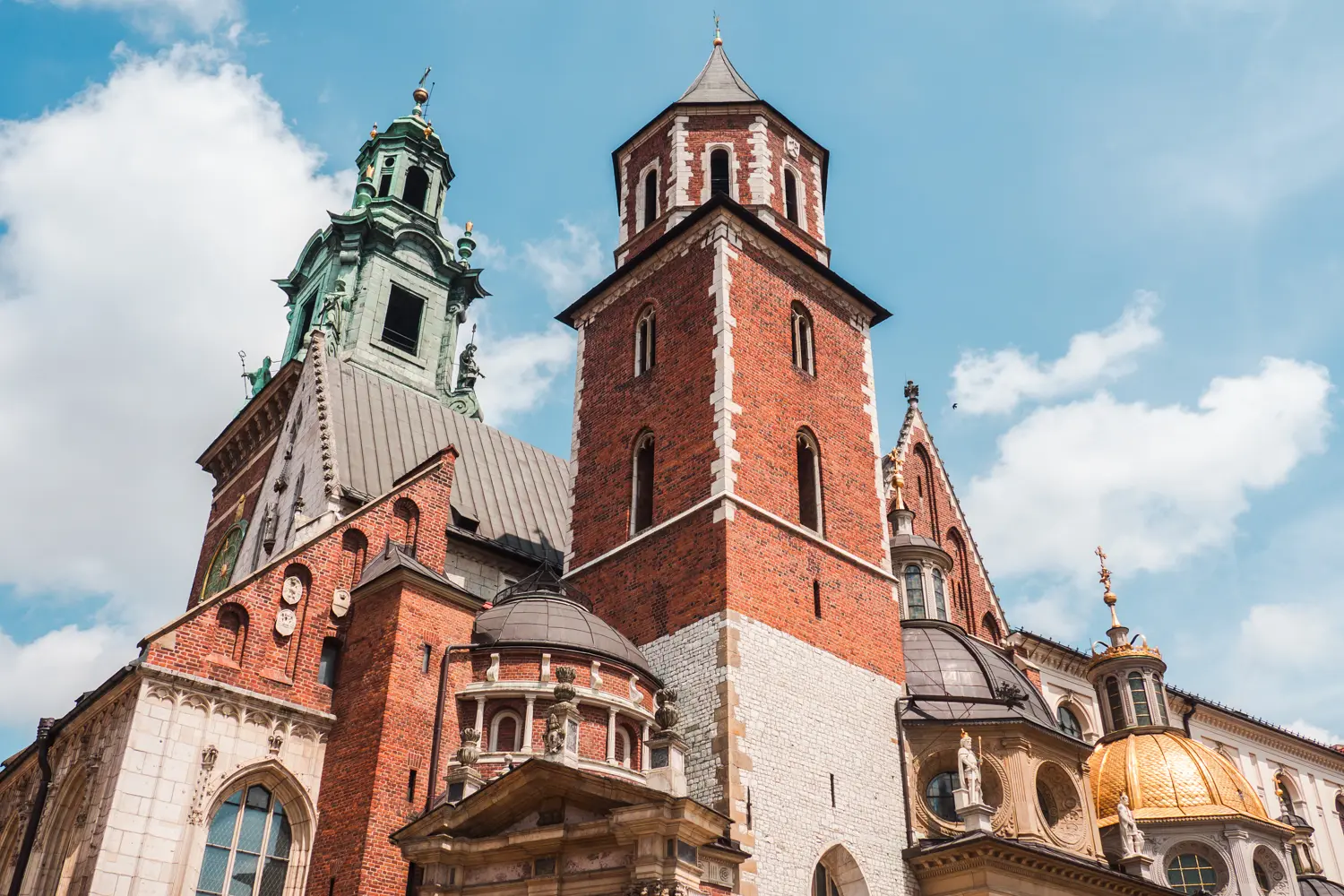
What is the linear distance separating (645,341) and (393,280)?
17170 millimetres

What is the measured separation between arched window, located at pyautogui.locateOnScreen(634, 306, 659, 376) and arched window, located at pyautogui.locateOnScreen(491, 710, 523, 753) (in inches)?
316

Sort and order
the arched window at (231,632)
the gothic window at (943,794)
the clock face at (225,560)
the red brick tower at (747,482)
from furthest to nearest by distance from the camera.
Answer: the clock face at (225,560)
the gothic window at (943,794)
the red brick tower at (747,482)
the arched window at (231,632)

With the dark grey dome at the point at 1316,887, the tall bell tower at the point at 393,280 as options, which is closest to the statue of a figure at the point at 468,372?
the tall bell tower at the point at 393,280

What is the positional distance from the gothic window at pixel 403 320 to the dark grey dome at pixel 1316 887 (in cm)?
2873

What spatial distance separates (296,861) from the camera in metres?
17.9

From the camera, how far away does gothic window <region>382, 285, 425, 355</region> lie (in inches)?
1523

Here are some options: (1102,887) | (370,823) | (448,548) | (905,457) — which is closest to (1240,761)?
(905,457)

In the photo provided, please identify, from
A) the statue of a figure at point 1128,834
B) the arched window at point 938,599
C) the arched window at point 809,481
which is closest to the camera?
the arched window at point 809,481

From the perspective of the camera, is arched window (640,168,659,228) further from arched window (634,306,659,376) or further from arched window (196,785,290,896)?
arched window (196,785,290,896)

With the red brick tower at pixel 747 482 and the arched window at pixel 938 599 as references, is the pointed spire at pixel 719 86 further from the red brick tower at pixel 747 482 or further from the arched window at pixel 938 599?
the arched window at pixel 938 599

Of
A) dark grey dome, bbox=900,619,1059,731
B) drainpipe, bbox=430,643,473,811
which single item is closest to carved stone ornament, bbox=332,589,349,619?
drainpipe, bbox=430,643,473,811

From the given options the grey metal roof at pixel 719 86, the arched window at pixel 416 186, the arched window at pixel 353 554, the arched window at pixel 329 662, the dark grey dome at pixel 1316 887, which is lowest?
the dark grey dome at pixel 1316 887

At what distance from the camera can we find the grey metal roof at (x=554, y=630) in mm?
19453

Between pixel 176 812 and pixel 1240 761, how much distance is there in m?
32.6
